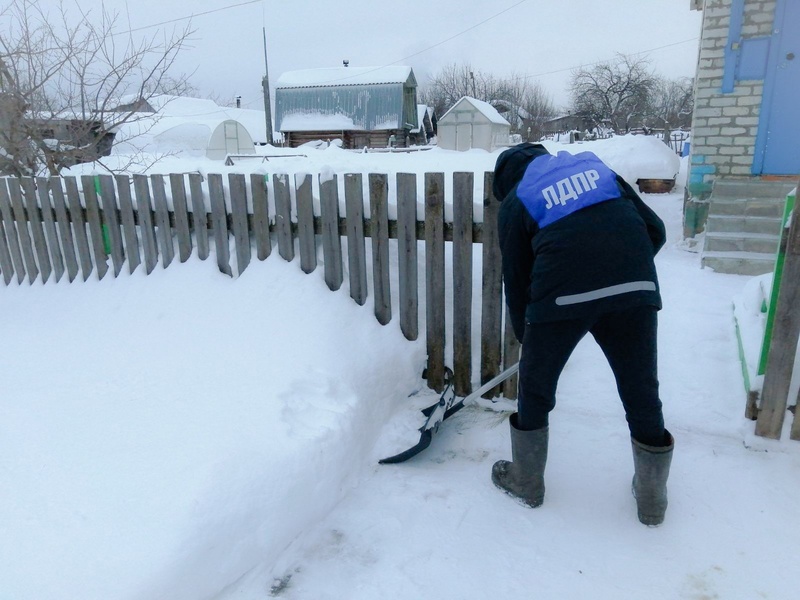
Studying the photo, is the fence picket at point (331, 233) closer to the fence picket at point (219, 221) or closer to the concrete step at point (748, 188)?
the fence picket at point (219, 221)

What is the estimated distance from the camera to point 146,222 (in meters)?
3.97

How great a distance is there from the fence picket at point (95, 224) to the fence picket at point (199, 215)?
0.99 metres

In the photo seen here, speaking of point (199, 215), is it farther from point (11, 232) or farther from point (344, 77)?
point (344, 77)

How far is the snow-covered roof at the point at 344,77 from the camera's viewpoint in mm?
31234

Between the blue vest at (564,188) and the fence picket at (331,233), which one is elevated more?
the blue vest at (564,188)

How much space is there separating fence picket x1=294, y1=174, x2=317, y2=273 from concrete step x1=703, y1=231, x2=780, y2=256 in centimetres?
492

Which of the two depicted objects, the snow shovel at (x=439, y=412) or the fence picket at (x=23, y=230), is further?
the fence picket at (x=23, y=230)

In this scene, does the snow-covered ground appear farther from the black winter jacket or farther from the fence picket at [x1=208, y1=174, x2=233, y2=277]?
the black winter jacket

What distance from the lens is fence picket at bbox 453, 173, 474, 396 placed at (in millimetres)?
3041

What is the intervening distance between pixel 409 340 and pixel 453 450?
0.75 meters

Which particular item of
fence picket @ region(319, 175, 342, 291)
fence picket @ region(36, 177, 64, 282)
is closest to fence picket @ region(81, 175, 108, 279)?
fence picket @ region(36, 177, 64, 282)

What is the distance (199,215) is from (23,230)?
199 cm

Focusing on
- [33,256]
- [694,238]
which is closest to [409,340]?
[33,256]

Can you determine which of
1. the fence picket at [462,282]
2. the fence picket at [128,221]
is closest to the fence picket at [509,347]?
the fence picket at [462,282]
